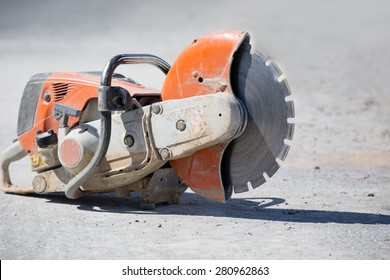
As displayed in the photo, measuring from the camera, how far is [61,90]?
780 centimetres

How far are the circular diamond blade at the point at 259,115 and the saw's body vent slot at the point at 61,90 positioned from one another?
177 centimetres

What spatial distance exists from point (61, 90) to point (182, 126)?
1.56 meters

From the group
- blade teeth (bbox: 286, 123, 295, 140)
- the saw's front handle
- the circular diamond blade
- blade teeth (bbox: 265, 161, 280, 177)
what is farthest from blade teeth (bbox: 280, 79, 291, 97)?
the saw's front handle

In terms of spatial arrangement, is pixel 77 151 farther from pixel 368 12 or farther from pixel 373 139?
pixel 368 12

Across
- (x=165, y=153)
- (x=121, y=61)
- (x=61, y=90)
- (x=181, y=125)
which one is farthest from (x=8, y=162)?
(x=181, y=125)

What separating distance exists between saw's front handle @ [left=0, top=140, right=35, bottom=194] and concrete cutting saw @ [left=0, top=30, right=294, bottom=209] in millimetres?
708

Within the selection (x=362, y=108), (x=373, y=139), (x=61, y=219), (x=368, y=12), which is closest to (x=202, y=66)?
(x=61, y=219)

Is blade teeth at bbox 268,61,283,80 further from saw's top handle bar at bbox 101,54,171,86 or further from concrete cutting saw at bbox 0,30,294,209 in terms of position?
saw's top handle bar at bbox 101,54,171,86

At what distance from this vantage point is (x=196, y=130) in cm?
686

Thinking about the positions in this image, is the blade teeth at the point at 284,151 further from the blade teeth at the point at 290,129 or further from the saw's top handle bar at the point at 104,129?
the saw's top handle bar at the point at 104,129

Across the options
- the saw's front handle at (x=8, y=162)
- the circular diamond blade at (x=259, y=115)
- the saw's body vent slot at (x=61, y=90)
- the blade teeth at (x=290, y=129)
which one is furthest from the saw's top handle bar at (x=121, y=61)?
the saw's front handle at (x=8, y=162)

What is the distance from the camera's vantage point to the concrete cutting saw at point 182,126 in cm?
685

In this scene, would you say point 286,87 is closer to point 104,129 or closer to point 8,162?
point 104,129

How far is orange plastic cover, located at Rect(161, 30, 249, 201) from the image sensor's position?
6.89 metres
